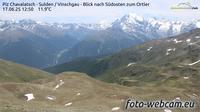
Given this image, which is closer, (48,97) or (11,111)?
(11,111)

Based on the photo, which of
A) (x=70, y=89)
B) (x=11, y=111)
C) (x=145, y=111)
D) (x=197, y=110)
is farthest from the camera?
(x=70, y=89)

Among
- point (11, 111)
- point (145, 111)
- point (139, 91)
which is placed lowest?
point (139, 91)

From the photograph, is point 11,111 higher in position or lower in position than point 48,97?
higher

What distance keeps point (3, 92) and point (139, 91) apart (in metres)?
43.2

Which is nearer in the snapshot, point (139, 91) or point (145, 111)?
point (145, 111)

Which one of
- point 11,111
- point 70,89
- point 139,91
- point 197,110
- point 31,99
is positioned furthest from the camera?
point 139,91

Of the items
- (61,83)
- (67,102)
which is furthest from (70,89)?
(67,102)

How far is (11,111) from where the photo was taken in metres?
48.5

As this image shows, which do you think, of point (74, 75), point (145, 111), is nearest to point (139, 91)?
point (74, 75)

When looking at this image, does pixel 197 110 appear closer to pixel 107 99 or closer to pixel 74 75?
pixel 107 99

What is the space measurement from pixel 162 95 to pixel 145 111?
20.8 m

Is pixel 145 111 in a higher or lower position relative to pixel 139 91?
higher

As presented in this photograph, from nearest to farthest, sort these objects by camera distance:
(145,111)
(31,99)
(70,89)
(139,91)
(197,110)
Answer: (145,111)
(197,110)
(31,99)
(70,89)
(139,91)

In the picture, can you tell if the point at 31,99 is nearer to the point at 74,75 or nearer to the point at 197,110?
the point at 74,75
